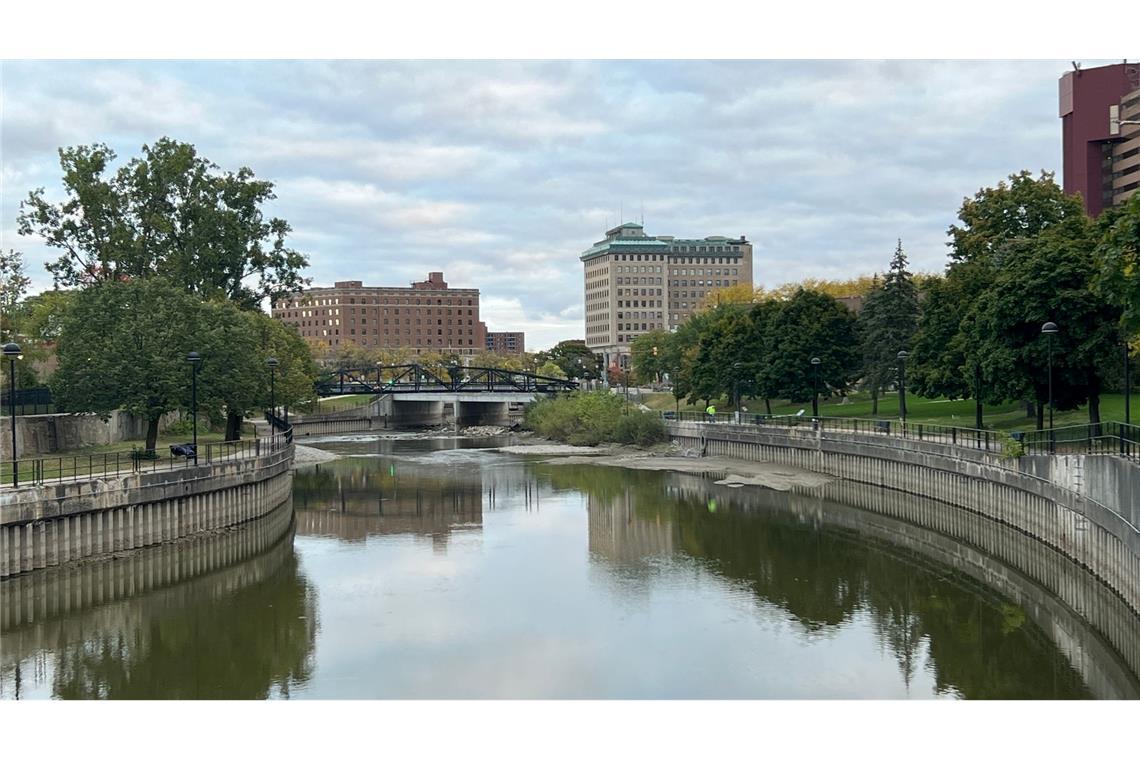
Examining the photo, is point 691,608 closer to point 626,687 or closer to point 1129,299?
point 626,687

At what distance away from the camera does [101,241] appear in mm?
73875

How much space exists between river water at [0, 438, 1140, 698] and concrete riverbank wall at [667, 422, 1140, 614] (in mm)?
2104

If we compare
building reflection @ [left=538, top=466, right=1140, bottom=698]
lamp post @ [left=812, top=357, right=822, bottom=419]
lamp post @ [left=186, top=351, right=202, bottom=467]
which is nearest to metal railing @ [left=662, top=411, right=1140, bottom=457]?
lamp post @ [left=812, top=357, right=822, bottom=419]

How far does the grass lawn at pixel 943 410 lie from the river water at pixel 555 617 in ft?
40.1

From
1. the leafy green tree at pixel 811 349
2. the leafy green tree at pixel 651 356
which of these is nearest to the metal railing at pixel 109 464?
the leafy green tree at pixel 811 349

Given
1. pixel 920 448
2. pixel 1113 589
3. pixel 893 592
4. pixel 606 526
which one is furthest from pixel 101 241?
pixel 1113 589

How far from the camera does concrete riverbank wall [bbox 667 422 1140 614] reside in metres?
32.8

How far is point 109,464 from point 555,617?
23.7 m

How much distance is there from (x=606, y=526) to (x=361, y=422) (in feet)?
308

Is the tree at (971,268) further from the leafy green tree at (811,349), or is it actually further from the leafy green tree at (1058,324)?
the leafy green tree at (811,349)

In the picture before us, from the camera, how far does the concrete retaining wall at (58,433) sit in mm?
52625

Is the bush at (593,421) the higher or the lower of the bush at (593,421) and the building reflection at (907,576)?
the higher

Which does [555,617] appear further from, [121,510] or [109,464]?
[109,464]

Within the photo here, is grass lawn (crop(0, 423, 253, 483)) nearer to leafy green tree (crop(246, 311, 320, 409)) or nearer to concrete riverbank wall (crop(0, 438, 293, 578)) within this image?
concrete riverbank wall (crop(0, 438, 293, 578))
